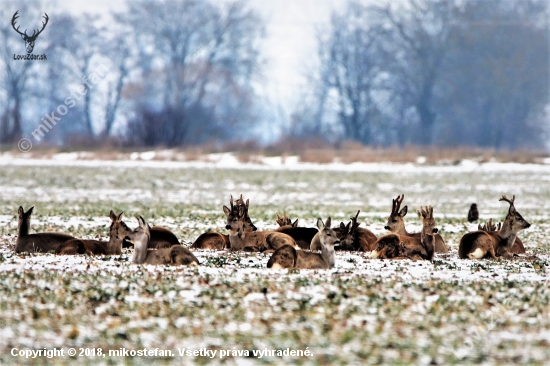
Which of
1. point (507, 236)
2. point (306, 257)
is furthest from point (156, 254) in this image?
point (507, 236)

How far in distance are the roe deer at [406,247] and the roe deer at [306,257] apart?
157 cm

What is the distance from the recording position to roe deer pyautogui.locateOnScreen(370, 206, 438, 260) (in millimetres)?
13539

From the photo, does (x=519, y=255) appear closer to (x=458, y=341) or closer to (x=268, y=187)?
(x=458, y=341)

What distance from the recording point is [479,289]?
1036cm

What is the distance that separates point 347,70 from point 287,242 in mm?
72258

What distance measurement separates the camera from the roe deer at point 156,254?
12.0 meters

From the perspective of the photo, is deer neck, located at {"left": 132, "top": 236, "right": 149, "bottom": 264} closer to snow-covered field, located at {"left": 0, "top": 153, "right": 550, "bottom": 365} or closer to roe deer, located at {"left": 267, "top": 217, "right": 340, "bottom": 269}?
snow-covered field, located at {"left": 0, "top": 153, "right": 550, "bottom": 365}

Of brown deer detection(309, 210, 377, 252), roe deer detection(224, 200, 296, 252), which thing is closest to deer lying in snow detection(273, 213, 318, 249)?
roe deer detection(224, 200, 296, 252)

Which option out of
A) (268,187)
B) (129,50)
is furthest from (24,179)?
(129,50)

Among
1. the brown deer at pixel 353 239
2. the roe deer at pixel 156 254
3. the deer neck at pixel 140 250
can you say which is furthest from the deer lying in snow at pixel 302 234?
the deer neck at pixel 140 250

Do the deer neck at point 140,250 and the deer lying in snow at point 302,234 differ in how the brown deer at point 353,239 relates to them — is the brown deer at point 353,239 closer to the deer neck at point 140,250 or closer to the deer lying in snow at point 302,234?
the deer lying in snow at point 302,234

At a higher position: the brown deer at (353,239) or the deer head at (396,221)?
the deer head at (396,221)

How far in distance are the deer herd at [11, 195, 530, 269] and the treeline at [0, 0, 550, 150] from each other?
200ft

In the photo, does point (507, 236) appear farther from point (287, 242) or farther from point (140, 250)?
point (140, 250)
